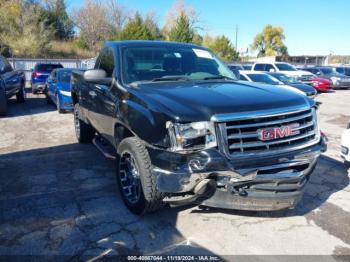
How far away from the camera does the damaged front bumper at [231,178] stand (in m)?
2.81

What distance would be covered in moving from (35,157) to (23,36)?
3566 cm

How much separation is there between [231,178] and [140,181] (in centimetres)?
97

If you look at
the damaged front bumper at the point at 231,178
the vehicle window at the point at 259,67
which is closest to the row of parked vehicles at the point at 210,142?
the damaged front bumper at the point at 231,178

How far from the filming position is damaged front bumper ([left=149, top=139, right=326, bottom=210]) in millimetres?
2814

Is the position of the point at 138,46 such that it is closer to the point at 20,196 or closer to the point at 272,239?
the point at 20,196

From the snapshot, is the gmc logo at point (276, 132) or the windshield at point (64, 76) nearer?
the gmc logo at point (276, 132)

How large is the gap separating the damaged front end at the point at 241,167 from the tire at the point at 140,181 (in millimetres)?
140

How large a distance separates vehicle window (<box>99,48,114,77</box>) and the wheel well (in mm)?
780

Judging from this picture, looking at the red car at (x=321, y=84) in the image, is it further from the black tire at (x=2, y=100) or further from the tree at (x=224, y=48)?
the tree at (x=224, y=48)

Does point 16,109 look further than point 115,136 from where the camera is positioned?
Yes

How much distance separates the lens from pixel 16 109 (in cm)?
1177

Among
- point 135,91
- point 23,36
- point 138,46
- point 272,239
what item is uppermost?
point 23,36

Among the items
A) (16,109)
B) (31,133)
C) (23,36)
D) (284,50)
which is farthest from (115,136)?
(284,50)

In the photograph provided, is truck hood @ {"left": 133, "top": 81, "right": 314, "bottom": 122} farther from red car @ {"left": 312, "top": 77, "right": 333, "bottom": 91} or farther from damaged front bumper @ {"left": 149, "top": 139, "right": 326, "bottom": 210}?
red car @ {"left": 312, "top": 77, "right": 333, "bottom": 91}
